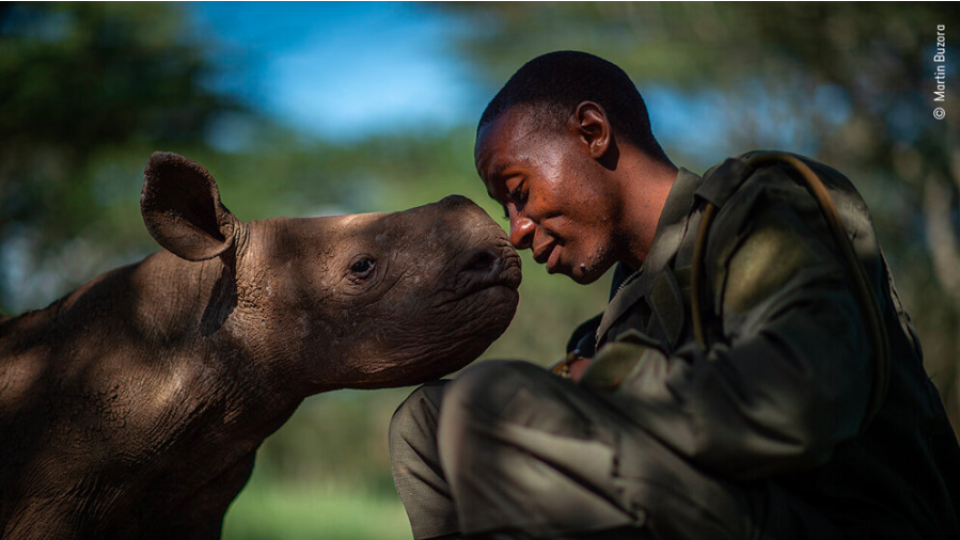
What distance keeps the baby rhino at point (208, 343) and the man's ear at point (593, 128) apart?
449mm

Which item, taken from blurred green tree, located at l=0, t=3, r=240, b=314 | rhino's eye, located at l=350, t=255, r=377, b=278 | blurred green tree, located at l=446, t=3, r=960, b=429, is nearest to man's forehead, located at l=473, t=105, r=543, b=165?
rhino's eye, located at l=350, t=255, r=377, b=278

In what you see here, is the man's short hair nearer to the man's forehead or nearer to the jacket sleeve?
Answer: the man's forehead

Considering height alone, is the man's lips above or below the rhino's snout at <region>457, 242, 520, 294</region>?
above

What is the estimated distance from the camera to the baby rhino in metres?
3.13

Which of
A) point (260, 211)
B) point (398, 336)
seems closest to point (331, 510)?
point (398, 336)

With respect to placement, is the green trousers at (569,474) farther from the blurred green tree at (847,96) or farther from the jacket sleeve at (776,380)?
the blurred green tree at (847,96)

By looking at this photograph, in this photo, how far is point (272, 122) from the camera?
24.7m

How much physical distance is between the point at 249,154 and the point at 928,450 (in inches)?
887

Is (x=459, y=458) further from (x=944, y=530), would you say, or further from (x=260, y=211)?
(x=260, y=211)

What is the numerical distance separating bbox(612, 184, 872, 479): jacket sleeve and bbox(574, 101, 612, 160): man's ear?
105cm

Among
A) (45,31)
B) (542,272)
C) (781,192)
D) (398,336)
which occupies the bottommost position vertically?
(542,272)

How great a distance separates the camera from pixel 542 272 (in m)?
25.5

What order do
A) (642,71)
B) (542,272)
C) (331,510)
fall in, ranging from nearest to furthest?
1. (331,510)
2. (642,71)
3. (542,272)

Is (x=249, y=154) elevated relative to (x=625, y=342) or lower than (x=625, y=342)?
lower
